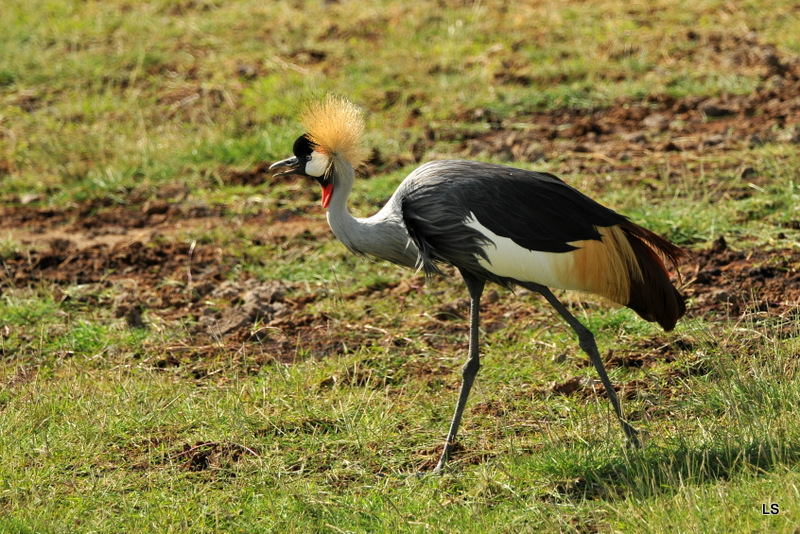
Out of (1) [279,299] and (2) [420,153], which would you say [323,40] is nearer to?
(2) [420,153]

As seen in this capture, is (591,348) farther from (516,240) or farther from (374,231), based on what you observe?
(374,231)

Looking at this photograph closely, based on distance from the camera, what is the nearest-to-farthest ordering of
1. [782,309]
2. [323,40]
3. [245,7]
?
[782,309] → [323,40] → [245,7]

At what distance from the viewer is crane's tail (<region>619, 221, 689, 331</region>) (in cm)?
383

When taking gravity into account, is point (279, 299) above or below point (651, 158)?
below

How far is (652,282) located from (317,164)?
1.43 metres

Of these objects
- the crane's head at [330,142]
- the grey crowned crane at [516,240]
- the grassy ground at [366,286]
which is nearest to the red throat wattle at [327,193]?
the crane's head at [330,142]

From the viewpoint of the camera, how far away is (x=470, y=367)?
3.93 m

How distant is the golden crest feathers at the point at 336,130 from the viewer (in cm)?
409

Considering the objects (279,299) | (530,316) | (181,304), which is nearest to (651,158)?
(530,316)

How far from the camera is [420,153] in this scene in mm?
6777

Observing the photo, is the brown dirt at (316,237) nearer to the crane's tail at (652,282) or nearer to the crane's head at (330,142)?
the crane's tail at (652,282)

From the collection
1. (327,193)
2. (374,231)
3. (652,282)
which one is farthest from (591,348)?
(327,193)

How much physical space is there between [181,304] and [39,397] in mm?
1349

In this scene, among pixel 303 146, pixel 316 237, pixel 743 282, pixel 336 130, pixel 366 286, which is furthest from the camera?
pixel 316 237
